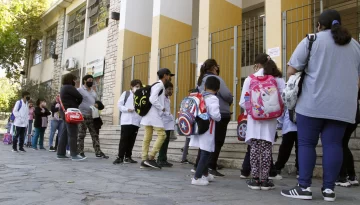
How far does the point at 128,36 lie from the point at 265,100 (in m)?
10.2

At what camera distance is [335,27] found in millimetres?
3463

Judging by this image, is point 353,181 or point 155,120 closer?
point 353,181

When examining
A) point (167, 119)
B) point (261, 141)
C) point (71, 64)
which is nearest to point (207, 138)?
point (261, 141)

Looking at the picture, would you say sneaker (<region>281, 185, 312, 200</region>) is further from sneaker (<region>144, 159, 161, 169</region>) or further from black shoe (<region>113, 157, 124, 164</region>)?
black shoe (<region>113, 157, 124, 164</region>)

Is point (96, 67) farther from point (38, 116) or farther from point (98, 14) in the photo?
point (38, 116)

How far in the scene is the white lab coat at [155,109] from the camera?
5742 mm

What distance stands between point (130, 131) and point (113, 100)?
277 inches

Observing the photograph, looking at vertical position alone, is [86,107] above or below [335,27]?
below

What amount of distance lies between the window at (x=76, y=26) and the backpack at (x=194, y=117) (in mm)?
14469

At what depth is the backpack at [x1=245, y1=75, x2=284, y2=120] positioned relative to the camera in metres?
3.99

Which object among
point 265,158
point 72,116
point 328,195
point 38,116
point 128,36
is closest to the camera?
point 328,195

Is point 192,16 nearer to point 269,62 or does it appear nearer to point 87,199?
point 269,62

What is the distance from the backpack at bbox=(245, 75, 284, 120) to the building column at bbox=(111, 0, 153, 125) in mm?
9299

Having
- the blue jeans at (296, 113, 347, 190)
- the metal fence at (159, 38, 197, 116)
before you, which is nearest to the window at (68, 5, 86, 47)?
the metal fence at (159, 38, 197, 116)
